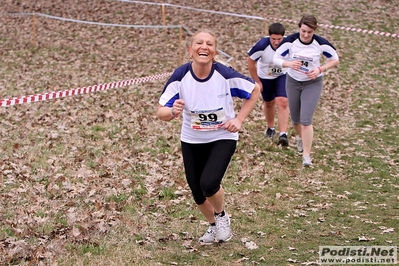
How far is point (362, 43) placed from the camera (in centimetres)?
2070

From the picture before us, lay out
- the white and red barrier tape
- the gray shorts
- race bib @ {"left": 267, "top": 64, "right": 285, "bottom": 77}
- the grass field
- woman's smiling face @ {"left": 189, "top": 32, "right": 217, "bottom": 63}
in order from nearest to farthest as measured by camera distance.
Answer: woman's smiling face @ {"left": 189, "top": 32, "right": 217, "bottom": 63} < the grass field < the gray shorts < the white and red barrier tape < race bib @ {"left": 267, "top": 64, "right": 285, "bottom": 77}

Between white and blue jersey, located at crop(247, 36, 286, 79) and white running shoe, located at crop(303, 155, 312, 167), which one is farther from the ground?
white and blue jersey, located at crop(247, 36, 286, 79)

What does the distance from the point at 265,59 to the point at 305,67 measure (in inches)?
54.6

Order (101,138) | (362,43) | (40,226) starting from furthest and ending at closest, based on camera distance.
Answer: (362,43) < (101,138) < (40,226)

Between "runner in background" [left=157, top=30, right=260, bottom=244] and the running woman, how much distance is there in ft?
11.8

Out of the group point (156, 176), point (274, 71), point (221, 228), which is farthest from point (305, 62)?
point (221, 228)

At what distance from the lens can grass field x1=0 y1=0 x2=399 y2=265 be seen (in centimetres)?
580

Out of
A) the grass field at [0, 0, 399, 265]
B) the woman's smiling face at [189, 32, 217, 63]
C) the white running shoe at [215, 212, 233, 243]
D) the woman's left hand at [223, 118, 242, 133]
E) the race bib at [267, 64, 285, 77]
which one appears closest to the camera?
the woman's smiling face at [189, 32, 217, 63]

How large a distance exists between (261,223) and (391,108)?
820 cm

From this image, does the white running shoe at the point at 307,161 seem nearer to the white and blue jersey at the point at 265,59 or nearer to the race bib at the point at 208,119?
the white and blue jersey at the point at 265,59

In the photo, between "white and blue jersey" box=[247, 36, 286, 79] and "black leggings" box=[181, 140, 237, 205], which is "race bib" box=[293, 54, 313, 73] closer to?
"white and blue jersey" box=[247, 36, 286, 79]

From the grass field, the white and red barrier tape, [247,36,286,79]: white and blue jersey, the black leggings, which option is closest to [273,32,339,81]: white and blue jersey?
[247,36,286,79]: white and blue jersey

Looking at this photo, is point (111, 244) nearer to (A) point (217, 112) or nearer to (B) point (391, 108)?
(A) point (217, 112)

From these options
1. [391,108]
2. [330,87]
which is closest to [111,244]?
[391,108]
